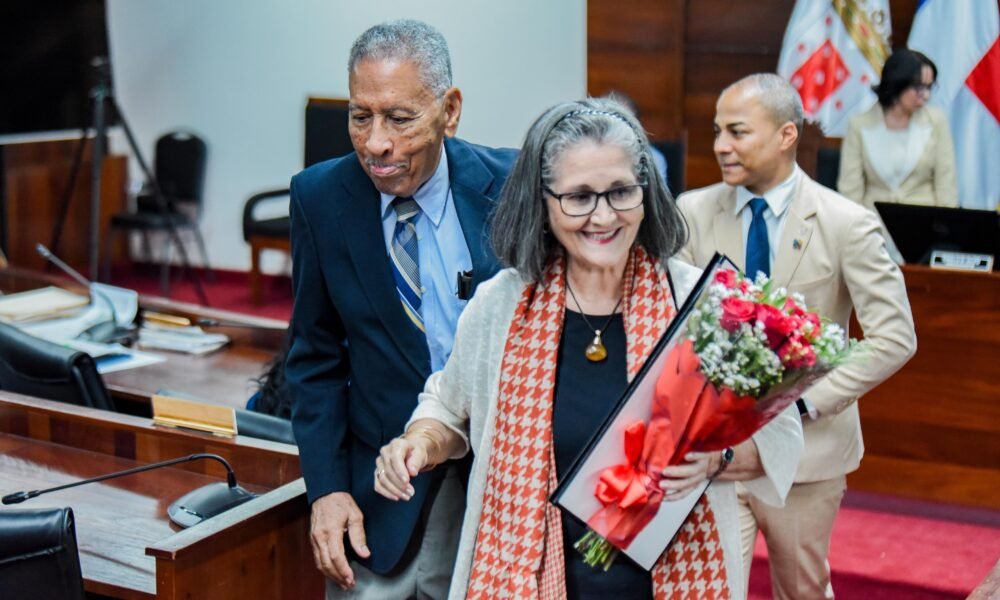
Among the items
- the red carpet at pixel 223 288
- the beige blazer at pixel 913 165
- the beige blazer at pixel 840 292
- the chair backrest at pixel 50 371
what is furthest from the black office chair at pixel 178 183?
the beige blazer at pixel 840 292

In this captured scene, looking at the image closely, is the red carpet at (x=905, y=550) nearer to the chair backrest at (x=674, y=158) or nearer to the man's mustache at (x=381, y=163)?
the chair backrest at (x=674, y=158)

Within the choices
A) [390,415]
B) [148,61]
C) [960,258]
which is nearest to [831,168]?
[960,258]

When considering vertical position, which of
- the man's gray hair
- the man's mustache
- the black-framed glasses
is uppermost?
the man's gray hair

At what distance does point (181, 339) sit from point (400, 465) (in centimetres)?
245

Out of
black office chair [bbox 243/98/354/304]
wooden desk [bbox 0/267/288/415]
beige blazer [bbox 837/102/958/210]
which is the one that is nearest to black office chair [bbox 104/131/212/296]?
black office chair [bbox 243/98/354/304]

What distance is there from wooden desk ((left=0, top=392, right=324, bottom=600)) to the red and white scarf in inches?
22.1

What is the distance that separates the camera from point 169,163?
8.18m

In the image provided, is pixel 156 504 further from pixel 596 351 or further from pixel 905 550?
pixel 905 550

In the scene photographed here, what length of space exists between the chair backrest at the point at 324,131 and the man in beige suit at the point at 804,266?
13.2ft

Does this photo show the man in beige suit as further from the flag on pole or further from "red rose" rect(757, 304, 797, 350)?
the flag on pole

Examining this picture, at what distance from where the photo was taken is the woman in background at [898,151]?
5.66 m

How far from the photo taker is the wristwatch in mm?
1764

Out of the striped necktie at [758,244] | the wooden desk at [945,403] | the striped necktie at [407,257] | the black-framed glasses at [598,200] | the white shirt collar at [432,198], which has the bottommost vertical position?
the wooden desk at [945,403]

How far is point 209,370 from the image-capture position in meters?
3.84
